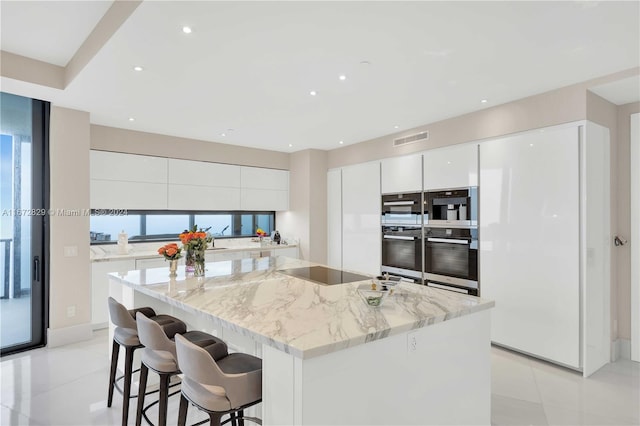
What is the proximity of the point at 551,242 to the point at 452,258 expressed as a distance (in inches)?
42.9

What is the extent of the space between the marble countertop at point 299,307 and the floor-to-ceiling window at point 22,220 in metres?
1.66

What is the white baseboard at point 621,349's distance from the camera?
351cm

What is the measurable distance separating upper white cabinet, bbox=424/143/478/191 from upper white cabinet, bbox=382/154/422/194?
0.44 feet

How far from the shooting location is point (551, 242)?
11.1 ft

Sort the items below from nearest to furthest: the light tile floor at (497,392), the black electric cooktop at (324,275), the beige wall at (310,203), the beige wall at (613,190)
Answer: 1. the light tile floor at (497,392)
2. the black electric cooktop at (324,275)
3. the beige wall at (613,190)
4. the beige wall at (310,203)

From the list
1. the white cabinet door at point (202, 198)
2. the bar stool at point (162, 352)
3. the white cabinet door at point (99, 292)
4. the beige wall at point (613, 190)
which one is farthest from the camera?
the white cabinet door at point (202, 198)

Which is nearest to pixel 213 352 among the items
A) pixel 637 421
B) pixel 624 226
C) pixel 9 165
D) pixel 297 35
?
pixel 297 35

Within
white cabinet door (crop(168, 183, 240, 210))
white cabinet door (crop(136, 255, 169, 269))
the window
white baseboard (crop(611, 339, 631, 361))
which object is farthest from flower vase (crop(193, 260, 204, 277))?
white baseboard (crop(611, 339, 631, 361))

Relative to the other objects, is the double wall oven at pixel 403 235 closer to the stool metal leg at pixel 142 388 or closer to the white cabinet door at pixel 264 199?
the white cabinet door at pixel 264 199

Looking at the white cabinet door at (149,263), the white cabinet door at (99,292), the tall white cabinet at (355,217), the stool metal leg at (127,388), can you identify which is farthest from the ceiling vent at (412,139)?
the white cabinet door at (99,292)

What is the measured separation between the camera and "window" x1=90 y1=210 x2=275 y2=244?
4.98m

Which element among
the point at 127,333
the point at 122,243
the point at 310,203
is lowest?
the point at 127,333

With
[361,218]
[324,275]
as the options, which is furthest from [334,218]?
[324,275]

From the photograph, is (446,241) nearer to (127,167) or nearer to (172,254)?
(172,254)
